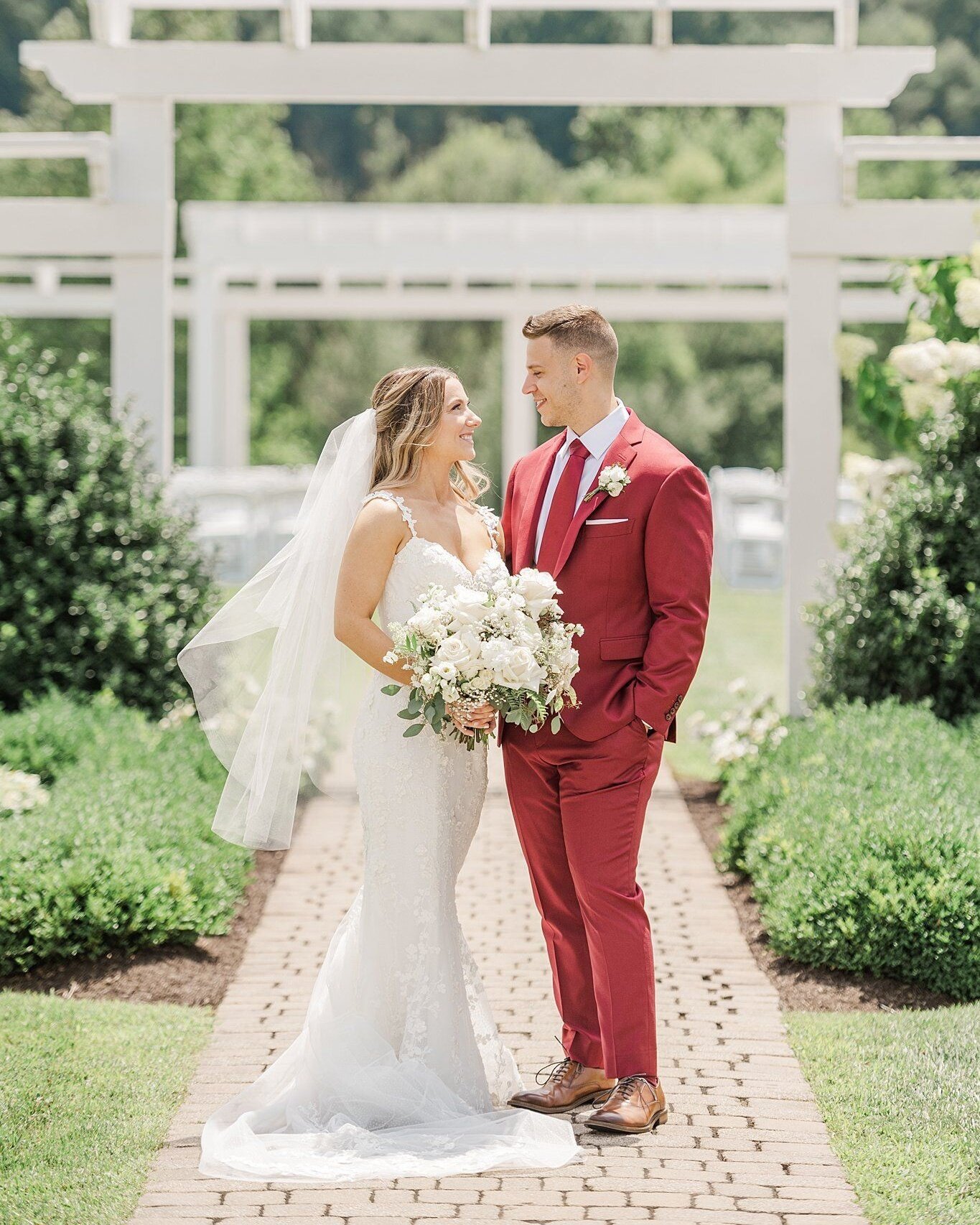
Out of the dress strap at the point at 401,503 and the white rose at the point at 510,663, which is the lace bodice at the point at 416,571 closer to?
the dress strap at the point at 401,503

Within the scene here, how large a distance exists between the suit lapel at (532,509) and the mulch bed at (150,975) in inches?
79.5

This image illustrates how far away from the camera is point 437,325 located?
121 ft

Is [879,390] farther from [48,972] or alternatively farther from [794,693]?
[48,972]

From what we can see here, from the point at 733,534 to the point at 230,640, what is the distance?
13.2 metres

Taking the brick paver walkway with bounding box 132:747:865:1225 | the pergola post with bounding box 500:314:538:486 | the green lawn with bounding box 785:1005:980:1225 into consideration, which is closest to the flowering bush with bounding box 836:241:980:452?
the brick paver walkway with bounding box 132:747:865:1225

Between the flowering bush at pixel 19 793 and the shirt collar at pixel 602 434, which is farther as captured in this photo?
the flowering bush at pixel 19 793

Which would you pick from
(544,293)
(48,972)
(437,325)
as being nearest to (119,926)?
(48,972)

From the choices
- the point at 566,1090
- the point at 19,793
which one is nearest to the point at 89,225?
the point at 19,793

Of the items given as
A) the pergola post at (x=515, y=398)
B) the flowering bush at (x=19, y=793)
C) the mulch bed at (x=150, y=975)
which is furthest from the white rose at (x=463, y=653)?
the pergola post at (x=515, y=398)

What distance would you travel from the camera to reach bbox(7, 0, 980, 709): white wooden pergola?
8203 millimetres

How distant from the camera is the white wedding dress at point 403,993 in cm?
423

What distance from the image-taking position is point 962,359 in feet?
26.3

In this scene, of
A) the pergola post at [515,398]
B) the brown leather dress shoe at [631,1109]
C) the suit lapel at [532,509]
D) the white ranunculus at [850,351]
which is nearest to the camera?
the brown leather dress shoe at [631,1109]

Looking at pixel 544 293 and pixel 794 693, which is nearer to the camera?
pixel 794 693
